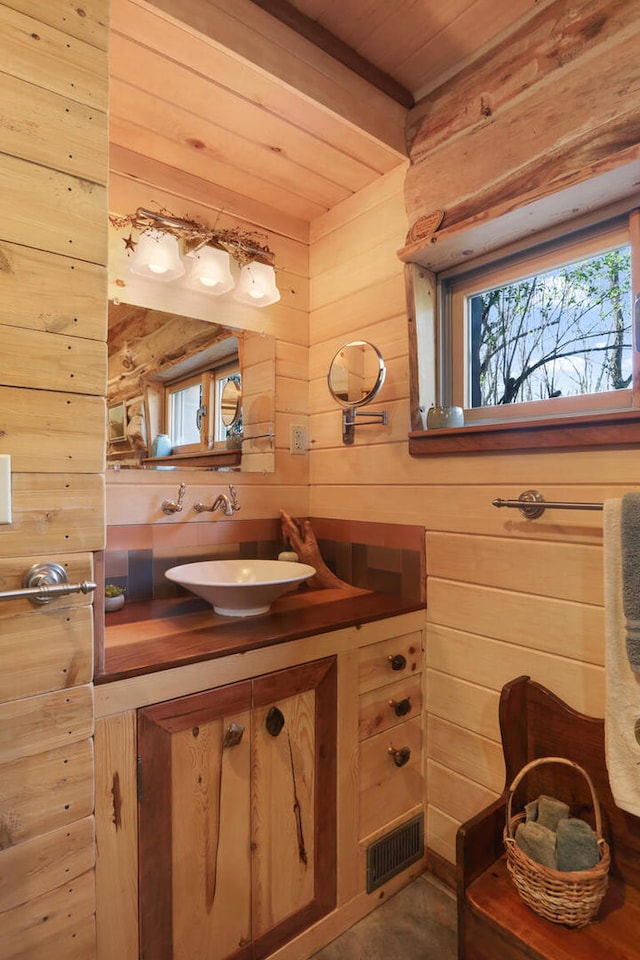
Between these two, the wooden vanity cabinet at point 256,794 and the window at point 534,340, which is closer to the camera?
the wooden vanity cabinet at point 256,794

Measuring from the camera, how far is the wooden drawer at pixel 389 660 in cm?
141

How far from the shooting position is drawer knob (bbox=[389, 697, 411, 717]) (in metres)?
1.49

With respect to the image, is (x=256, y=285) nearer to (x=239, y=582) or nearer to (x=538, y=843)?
(x=239, y=582)

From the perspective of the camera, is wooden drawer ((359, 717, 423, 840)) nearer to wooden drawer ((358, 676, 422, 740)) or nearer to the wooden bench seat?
wooden drawer ((358, 676, 422, 740))

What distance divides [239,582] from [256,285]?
1.03 m

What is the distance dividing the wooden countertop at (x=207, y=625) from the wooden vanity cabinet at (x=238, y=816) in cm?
9

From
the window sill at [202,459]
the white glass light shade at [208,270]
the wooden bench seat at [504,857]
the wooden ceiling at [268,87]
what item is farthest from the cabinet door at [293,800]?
the wooden ceiling at [268,87]

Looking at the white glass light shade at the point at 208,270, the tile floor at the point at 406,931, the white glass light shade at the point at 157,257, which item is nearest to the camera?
the tile floor at the point at 406,931

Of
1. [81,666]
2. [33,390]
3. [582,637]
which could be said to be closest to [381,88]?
[33,390]

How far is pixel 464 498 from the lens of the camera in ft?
4.85

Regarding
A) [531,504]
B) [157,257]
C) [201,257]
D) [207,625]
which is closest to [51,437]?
[207,625]

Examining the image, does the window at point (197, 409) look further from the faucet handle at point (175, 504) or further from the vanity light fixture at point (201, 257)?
the vanity light fixture at point (201, 257)

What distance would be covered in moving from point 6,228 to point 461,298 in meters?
A: 1.28

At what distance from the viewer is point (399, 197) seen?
5.47 ft
